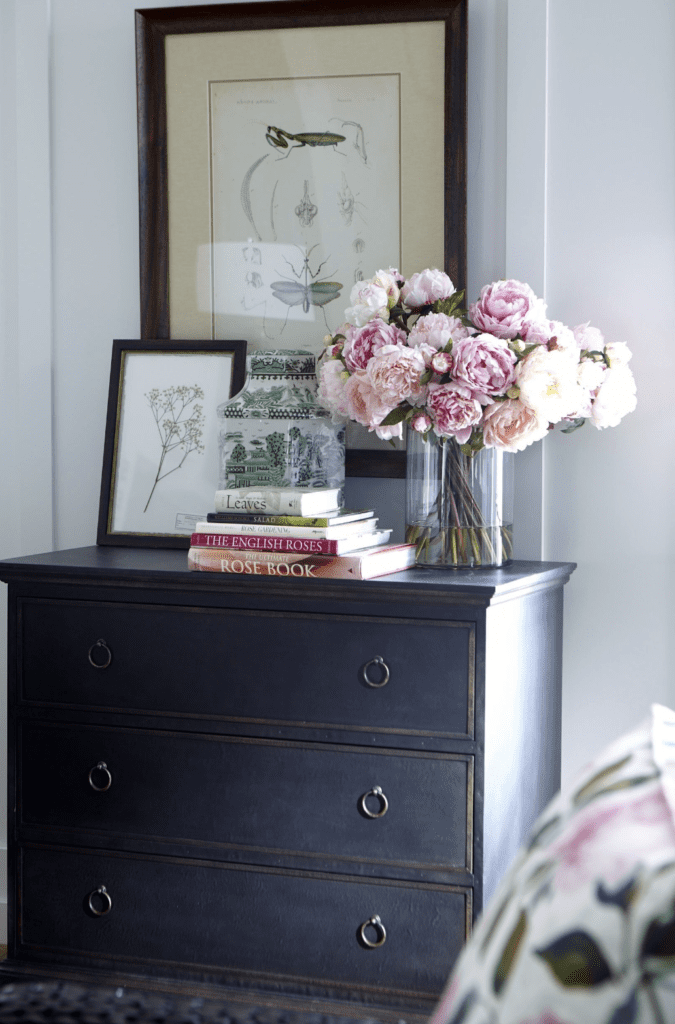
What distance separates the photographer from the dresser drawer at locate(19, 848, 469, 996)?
1660 mm

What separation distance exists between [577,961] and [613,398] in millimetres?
1530

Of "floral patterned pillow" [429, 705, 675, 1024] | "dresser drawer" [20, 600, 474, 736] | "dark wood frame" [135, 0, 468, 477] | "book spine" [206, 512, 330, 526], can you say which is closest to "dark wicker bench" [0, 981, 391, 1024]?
"floral patterned pillow" [429, 705, 675, 1024]

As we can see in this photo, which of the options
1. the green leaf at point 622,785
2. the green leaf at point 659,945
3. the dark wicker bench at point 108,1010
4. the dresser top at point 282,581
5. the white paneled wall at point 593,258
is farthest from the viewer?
the white paneled wall at point 593,258

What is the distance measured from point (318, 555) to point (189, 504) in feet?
1.94

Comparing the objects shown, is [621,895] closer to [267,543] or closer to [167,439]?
[267,543]

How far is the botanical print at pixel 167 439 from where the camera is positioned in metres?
2.20

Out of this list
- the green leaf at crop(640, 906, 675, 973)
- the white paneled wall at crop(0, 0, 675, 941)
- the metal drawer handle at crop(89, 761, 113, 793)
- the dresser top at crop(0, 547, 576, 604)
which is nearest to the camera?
the green leaf at crop(640, 906, 675, 973)

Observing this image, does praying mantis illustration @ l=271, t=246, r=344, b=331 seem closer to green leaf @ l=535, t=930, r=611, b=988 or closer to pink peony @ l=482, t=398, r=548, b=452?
pink peony @ l=482, t=398, r=548, b=452

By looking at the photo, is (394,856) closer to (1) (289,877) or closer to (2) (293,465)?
(1) (289,877)

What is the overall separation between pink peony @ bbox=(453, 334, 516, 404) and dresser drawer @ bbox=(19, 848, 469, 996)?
2.68 feet

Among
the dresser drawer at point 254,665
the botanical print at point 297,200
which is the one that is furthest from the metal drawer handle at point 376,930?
the botanical print at point 297,200

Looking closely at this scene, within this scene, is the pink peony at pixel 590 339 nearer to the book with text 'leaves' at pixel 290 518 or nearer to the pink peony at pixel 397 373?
the pink peony at pixel 397 373

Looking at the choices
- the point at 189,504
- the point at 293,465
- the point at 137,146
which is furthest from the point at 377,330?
the point at 137,146

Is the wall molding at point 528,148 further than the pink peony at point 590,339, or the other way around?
the wall molding at point 528,148
